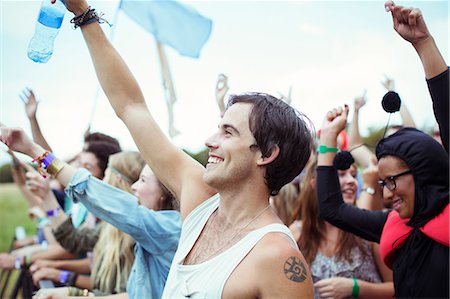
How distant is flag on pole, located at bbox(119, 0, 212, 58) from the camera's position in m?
5.62

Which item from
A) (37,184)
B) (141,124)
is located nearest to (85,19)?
(141,124)

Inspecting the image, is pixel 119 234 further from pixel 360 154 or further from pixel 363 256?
pixel 360 154

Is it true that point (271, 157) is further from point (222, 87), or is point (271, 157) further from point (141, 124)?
point (222, 87)

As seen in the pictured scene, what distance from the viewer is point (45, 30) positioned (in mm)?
2721

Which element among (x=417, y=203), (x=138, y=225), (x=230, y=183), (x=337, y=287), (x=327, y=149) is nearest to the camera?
(x=230, y=183)

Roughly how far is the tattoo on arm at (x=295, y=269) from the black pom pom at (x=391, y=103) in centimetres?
105

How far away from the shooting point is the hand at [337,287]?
3.69 m

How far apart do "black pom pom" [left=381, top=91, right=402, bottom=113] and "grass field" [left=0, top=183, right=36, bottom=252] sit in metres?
7.26

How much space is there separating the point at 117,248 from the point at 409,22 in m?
2.35

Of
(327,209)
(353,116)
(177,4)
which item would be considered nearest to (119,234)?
(327,209)

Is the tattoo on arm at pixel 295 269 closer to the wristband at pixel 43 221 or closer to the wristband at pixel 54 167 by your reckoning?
the wristband at pixel 54 167

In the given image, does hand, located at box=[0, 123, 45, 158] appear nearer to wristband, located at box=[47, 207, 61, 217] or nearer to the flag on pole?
wristband, located at box=[47, 207, 61, 217]

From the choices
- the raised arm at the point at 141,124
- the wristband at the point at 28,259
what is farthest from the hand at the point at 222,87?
the wristband at the point at 28,259

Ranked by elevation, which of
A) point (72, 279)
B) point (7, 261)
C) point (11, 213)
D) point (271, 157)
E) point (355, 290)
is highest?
point (271, 157)
